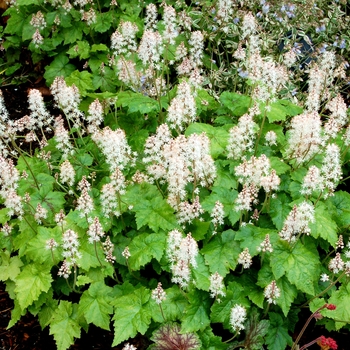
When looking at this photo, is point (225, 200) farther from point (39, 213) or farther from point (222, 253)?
point (39, 213)

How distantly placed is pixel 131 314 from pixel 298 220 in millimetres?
1301

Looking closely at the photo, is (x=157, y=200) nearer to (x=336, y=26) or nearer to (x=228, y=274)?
(x=228, y=274)

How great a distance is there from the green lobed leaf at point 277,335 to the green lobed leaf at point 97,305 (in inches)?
44.9

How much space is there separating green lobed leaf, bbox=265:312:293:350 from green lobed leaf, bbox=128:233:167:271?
93 cm

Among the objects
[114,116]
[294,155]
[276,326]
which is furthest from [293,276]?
[114,116]

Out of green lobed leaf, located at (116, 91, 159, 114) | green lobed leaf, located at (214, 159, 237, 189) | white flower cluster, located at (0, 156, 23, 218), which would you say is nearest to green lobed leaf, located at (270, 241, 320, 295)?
green lobed leaf, located at (214, 159, 237, 189)

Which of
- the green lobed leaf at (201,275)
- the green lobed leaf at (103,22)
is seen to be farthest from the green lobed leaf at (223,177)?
the green lobed leaf at (103,22)

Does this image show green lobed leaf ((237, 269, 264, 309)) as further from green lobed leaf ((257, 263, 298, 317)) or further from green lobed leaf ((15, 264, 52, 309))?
green lobed leaf ((15, 264, 52, 309))

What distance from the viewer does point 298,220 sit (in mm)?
3418

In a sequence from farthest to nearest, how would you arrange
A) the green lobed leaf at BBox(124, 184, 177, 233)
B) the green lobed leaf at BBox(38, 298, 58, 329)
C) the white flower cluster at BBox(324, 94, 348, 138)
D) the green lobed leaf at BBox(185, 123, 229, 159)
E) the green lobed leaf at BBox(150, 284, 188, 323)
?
the green lobed leaf at BBox(185, 123, 229, 159) < the white flower cluster at BBox(324, 94, 348, 138) < the green lobed leaf at BBox(38, 298, 58, 329) < the green lobed leaf at BBox(124, 184, 177, 233) < the green lobed leaf at BBox(150, 284, 188, 323)

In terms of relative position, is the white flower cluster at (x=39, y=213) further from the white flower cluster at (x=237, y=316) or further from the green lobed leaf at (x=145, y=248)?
the white flower cluster at (x=237, y=316)

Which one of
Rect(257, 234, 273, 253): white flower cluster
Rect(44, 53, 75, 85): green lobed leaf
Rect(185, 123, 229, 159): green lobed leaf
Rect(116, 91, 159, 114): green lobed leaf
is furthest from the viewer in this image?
Rect(44, 53, 75, 85): green lobed leaf

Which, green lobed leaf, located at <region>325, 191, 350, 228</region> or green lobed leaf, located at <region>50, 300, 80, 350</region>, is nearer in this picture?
green lobed leaf, located at <region>50, 300, 80, 350</region>

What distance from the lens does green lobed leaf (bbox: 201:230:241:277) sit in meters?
3.57
